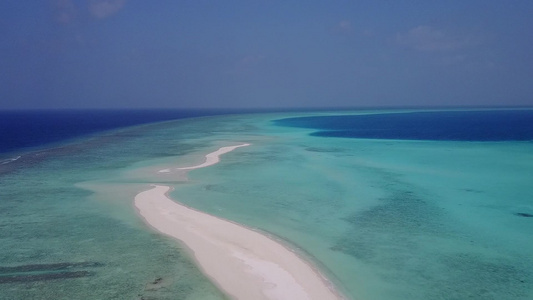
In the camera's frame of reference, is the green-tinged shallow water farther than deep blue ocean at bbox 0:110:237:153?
No

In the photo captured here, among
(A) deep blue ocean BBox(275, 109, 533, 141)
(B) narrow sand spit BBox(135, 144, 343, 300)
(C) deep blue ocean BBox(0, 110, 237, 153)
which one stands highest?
(C) deep blue ocean BBox(0, 110, 237, 153)

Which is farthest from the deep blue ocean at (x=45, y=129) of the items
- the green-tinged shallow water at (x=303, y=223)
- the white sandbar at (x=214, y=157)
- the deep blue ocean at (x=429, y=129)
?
the deep blue ocean at (x=429, y=129)

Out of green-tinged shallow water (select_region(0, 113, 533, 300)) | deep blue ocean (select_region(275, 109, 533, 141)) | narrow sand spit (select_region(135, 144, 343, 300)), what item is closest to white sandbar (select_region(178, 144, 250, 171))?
green-tinged shallow water (select_region(0, 113, 533, 300))

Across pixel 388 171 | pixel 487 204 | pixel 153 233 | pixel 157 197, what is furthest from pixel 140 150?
pixel 487 204

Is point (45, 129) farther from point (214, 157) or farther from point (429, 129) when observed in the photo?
point (429, 129)

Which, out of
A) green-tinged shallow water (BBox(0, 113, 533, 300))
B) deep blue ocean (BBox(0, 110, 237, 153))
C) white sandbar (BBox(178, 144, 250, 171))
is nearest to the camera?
green-tinged shallow water (BBox(0, 113, 533, 300))

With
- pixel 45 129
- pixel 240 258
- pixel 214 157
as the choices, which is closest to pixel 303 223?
pixel 240 258

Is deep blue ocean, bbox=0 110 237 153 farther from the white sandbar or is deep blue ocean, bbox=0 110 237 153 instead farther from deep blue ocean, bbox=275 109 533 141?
deep blue ocean, bbox=275 109 533 141
